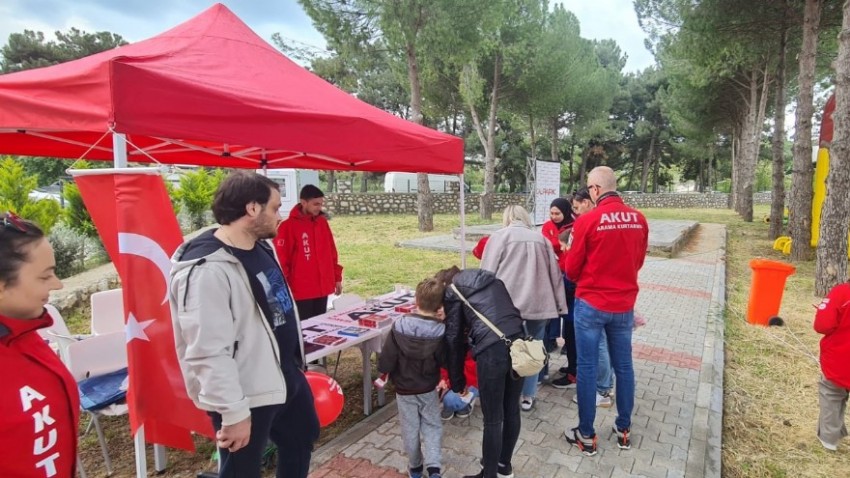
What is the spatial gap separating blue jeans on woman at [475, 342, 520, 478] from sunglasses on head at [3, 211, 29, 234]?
6.19 ft

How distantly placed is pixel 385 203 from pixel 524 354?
20.5 metres

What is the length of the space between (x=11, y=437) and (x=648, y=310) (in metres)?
6.81

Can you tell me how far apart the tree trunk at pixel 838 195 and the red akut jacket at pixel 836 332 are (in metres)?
5.08

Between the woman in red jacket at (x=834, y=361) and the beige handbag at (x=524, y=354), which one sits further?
the woman in red jacket at (x=834, y=361)

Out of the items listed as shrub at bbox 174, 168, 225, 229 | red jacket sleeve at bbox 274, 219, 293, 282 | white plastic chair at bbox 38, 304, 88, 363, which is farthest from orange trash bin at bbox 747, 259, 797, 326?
shrub at bbox 174, 168, 225, 229

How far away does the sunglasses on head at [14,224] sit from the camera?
125 cm

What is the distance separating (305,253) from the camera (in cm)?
389

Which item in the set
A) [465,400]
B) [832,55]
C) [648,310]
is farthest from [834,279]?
[832,55]

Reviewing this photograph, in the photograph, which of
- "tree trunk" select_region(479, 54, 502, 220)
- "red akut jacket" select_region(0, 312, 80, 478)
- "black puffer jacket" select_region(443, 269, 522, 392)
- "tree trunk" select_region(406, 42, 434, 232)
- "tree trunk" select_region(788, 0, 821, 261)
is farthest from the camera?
"tree trunk" select_region(479, 54, 502, 220)

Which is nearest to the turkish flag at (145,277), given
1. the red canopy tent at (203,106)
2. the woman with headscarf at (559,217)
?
the red canopy tent at (203,106)

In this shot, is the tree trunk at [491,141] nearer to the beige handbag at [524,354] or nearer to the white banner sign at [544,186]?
the white banner sign at [544,186]

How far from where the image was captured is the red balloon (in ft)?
8.49

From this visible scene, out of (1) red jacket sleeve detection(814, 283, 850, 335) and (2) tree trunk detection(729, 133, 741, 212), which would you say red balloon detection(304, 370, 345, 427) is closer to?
(1) red jacket sleeve detection(814, 283, 850, 335)

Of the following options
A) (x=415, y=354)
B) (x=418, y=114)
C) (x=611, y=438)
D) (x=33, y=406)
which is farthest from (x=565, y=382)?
(x=418, y=114)
